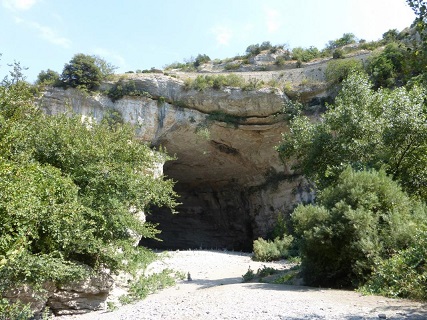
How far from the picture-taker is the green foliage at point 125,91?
24.2m

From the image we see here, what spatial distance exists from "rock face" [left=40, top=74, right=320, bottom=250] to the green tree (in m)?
0.61

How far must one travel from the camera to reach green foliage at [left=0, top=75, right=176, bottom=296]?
26.7 feet

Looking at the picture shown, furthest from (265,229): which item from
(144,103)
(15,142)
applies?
(15,142)

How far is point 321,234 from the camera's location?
9867 millimetres

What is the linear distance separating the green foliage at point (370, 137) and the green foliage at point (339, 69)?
902cm

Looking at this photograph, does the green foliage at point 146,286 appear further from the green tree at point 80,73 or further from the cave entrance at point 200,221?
the cave entrance at point 200,221

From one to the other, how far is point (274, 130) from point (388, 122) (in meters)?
12.5

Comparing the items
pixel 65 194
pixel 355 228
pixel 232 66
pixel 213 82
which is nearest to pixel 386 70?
pixel 213 82

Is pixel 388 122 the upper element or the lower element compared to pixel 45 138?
upper

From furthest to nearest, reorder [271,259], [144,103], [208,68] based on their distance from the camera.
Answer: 1. [208,68]
2. [144,103]
3. [271,259]

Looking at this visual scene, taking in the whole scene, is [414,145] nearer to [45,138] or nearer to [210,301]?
[210,301]

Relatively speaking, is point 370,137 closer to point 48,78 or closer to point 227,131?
point 227,131

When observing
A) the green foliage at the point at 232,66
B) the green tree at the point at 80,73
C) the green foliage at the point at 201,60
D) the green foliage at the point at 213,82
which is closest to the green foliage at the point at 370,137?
the green foliage at the point at 213,82

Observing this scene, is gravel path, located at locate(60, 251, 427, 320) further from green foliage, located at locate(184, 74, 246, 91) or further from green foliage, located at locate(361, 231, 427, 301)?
green foliage, located at locate(184, 74, 246, 91)
